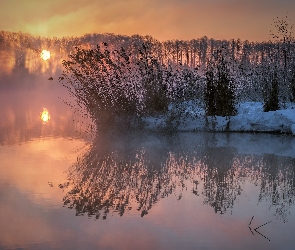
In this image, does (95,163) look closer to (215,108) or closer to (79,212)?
(79,212)

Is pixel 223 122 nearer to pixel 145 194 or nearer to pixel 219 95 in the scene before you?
pixel 219 95

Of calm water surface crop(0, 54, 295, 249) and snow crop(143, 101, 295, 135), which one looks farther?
snow crop(143, 101, 295, 135)

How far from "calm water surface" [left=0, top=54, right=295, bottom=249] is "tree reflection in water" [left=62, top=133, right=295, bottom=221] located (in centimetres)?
1

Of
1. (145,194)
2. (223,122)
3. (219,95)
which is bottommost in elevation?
(145,194)

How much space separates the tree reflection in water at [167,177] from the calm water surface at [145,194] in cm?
1

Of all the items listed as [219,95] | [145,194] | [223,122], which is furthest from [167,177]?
[219,95]

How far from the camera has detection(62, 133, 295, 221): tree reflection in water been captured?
4.35m

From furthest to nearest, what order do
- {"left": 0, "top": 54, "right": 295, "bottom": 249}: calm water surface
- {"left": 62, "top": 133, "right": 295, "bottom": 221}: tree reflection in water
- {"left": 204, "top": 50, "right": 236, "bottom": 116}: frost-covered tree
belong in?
{"left": 204, "top": 50, "right": 236, "bottom": 116}: frost-covered tree
{"left": 62, "top": 133, "right": 295, "bottom": 221}: tree reflection in water
{"left": 0, "top": 54, "right": 295, "bottom": 249}: calm water surface

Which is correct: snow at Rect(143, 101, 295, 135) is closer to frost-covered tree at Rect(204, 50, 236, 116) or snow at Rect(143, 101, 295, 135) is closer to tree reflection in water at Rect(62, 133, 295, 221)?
frost-covered tree at Rect(204, 50, 236, 116)

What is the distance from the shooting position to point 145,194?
4.66 m

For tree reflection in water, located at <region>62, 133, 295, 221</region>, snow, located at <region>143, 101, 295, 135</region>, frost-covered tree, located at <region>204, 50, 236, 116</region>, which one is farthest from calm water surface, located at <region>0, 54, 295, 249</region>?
frost-covered tree, located at <region>204, 50, 236, 116</region>

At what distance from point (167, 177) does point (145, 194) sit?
2.93 ft

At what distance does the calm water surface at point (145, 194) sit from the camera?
11.0 ft

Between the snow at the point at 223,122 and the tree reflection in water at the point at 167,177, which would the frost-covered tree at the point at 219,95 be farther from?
the tree reflection in water at the point at 167,177
